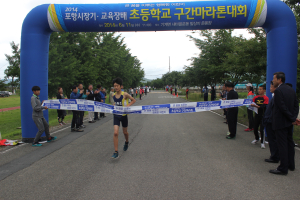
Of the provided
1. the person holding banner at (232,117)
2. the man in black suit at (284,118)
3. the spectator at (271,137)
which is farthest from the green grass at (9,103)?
the man in black suit at (284,118)

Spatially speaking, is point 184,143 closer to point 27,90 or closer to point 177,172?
point 177,172

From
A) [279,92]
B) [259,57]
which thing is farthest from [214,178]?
[259,57]

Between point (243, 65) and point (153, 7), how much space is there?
6.63m

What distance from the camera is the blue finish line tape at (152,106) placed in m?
5.89

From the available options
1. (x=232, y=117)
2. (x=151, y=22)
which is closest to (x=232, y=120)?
(x=232, y=117)

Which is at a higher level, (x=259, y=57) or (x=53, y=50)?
(x=53, y=50)

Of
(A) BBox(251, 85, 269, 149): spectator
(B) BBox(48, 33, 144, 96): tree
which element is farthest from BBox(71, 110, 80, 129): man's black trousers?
(A) BBox(251, 85, 269, 149): spectator

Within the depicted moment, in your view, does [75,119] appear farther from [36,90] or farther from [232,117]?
[232,117]

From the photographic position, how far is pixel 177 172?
4348 mm

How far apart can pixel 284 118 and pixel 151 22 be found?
16.4ft

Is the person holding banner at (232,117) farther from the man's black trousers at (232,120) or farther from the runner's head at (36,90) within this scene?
the runner's head at (36,90)

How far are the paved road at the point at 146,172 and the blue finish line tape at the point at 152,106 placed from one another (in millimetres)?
1052

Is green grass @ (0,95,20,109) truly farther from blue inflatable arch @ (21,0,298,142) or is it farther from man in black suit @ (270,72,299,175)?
man in black suit @ (270,72,299,175)

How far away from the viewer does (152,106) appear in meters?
6.15
